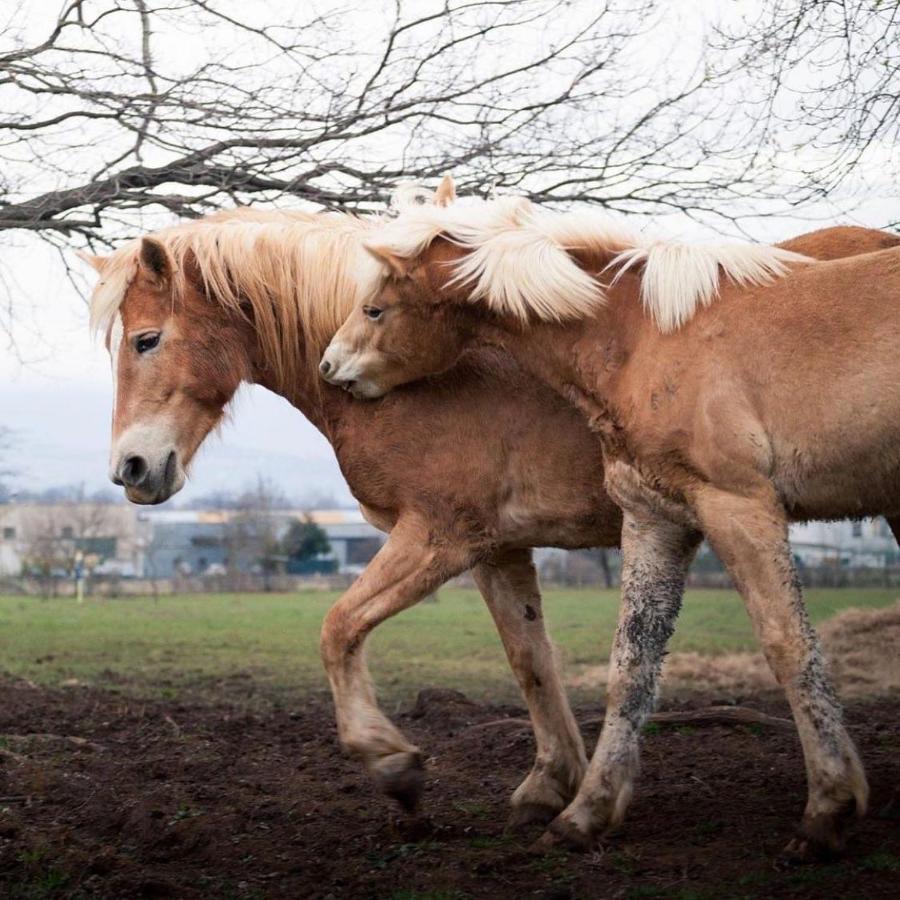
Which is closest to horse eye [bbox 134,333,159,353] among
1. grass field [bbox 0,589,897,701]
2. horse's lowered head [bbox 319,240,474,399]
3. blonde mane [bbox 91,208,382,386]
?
blonde mane [bbox 91,208,382,386]

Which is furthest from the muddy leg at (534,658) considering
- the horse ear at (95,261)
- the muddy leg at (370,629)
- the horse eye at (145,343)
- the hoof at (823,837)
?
the horse ear at (95,261)

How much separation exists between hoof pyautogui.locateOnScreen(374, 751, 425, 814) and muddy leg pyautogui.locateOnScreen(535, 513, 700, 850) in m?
0.56

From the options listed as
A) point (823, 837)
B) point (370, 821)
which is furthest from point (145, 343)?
point (823, 837)

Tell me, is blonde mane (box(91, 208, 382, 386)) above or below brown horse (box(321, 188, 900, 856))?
above

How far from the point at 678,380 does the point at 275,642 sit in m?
18.0

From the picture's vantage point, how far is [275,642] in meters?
22.2

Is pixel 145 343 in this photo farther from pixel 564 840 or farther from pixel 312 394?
pixel 564 840

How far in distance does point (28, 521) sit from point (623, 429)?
2304 inches

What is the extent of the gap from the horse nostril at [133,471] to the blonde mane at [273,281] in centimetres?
75

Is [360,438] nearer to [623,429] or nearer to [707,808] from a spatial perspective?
[623,429]

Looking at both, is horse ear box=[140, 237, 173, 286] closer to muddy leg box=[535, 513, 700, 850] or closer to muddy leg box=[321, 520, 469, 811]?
muddy leg box=[321, 520, 469, 811]

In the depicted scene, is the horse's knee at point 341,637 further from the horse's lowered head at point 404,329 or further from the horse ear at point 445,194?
the horse ear at point 445,194

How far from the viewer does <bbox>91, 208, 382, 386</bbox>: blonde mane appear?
6.23 metres

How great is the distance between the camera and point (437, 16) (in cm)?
873
